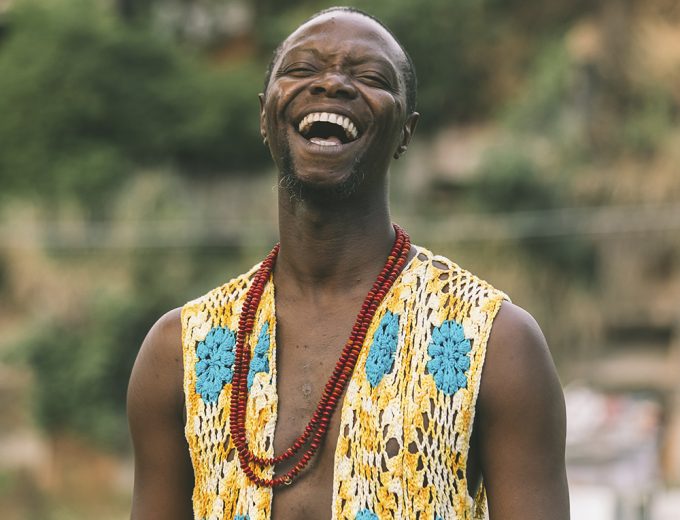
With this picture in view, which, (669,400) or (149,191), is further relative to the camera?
(149,191)

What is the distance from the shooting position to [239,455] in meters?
2.57

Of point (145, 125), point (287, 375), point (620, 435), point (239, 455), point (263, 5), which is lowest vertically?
point (239, 455)

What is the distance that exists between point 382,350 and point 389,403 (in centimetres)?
12

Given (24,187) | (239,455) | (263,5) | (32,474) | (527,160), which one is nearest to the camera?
(239,455)

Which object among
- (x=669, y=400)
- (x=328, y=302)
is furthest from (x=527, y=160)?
(x=328, y=302)

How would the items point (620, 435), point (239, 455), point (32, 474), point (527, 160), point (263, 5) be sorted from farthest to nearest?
point (263, 5), point (527, 160), point (32, 474), point (620, 435), point (239, 455)

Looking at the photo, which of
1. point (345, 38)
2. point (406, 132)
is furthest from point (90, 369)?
point (345, 38)

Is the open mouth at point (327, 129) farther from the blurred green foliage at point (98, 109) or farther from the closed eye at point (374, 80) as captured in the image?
the blurred green foliage at point (98, 109)

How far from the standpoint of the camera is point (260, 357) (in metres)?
2.67

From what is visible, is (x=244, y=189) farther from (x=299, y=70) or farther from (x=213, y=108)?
(x=299, y=70)

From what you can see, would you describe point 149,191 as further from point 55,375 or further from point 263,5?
point 263,5

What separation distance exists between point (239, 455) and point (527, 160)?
2157 centimetres

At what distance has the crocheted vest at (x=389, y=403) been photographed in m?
2.44

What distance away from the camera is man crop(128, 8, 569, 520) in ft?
7.97
